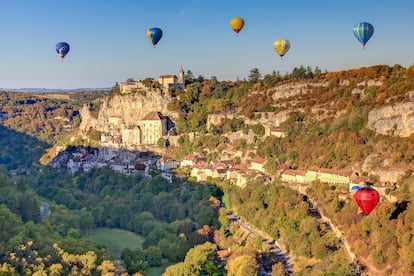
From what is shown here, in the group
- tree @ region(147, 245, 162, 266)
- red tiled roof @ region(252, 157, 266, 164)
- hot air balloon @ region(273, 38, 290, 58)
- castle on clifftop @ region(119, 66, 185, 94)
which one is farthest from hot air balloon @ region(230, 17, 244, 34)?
castle on clifftop @ region(119, 66, 185, 94)

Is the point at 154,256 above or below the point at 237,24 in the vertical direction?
below

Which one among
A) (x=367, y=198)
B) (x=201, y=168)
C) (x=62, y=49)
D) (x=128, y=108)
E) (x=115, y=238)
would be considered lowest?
(x=115, y=238)

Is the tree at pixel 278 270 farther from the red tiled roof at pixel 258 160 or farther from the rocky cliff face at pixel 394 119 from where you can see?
the red tiled roof at pixel 258 160

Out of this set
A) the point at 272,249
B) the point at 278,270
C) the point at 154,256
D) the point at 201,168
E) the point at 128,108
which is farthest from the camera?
the point at 128,108

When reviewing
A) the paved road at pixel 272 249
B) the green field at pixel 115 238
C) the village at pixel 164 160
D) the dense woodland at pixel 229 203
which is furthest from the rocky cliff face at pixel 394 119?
the green field at pixel 115 238

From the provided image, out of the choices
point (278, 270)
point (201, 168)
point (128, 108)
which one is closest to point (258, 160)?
point (201, 168)

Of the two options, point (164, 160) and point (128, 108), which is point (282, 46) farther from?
point (128, 108)
